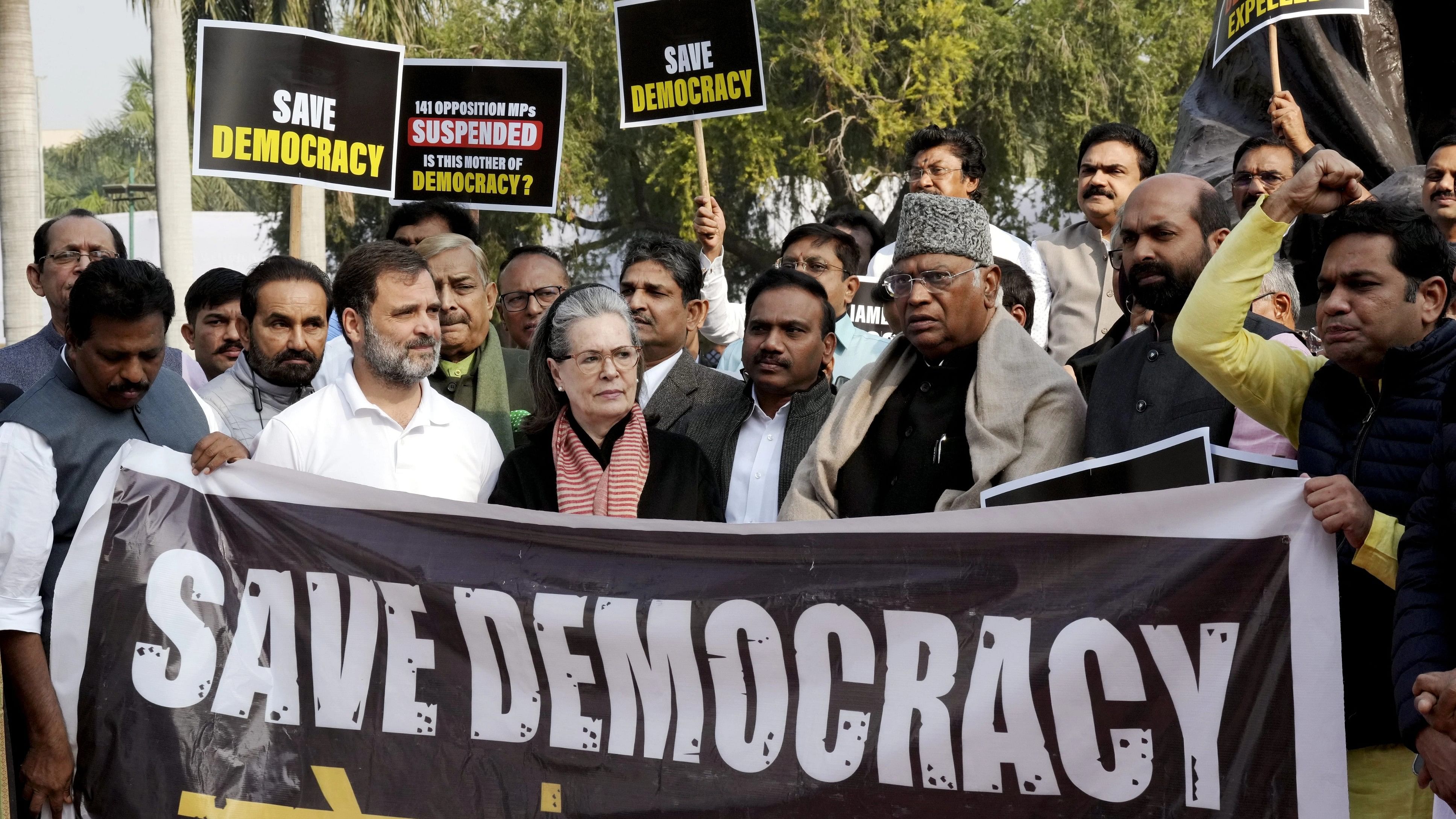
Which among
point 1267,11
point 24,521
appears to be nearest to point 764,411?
point 24,521

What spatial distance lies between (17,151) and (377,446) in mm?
12687

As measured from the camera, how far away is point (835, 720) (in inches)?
148

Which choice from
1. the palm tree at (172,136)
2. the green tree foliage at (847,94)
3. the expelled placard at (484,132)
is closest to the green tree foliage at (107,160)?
the green tree foliage at (847,94)

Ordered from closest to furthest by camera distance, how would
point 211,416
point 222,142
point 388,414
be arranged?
point 388,414 < point 211,416 < point 222,142

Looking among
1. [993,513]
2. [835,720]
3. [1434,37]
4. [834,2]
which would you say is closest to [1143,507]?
[993,513]

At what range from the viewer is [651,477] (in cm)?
450

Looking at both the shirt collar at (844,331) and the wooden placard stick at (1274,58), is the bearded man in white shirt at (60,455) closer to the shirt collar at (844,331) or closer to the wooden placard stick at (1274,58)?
the shirt collar at (844,331)

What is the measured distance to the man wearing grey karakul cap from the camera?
4.23 meters

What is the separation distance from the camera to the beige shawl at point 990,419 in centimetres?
416

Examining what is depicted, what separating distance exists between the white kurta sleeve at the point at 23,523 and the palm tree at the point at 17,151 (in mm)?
12257

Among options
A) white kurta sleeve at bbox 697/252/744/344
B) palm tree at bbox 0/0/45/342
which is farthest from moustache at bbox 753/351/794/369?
palm tree at bbox 0/0/45/342

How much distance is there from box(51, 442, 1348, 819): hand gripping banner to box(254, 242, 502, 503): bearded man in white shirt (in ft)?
0.75

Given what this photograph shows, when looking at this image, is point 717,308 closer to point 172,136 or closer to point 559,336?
point 559,336

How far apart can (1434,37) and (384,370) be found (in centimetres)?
713
